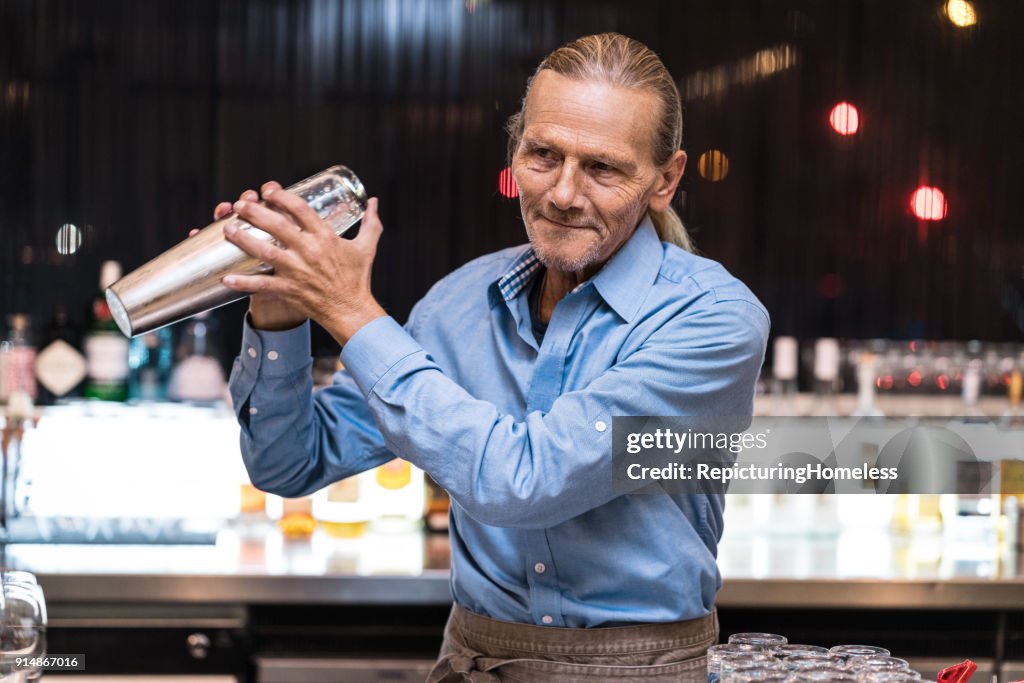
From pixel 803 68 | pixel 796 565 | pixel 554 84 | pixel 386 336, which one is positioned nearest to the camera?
pixel 386 336

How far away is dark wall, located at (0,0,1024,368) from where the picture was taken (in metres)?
2.64

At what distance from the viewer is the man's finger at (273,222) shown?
104 centimetres

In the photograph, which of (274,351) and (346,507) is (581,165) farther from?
(346,507)

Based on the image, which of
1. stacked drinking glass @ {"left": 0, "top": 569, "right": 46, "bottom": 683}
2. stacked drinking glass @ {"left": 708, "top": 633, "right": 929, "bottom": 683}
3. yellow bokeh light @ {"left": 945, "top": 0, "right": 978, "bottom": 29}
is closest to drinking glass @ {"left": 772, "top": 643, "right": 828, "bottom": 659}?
stacked drinking glass @ {"left": 708, "top": 633, "right": 929, "bottom": 683}

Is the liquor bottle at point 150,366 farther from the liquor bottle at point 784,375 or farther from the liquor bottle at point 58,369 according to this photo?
the liquor bottle at point 784,375

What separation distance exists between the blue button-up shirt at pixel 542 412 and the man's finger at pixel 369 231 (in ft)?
0.25

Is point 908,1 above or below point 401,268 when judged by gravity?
above

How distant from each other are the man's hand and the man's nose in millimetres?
201

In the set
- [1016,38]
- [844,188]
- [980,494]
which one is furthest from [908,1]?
[980,494]

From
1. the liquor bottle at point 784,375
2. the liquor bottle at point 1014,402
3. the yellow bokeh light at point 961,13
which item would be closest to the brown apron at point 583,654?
the liquor bottle at point 784,375

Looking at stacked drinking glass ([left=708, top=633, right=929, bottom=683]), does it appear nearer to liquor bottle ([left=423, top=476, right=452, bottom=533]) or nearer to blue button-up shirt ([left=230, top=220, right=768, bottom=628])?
blue button-up shirt ([left=230, top=220, right=768, bottom=628])

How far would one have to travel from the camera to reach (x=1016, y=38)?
2742 mm

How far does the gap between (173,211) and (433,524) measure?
0.90 meters

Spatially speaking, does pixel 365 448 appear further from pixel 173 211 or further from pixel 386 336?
pixel 173 211
